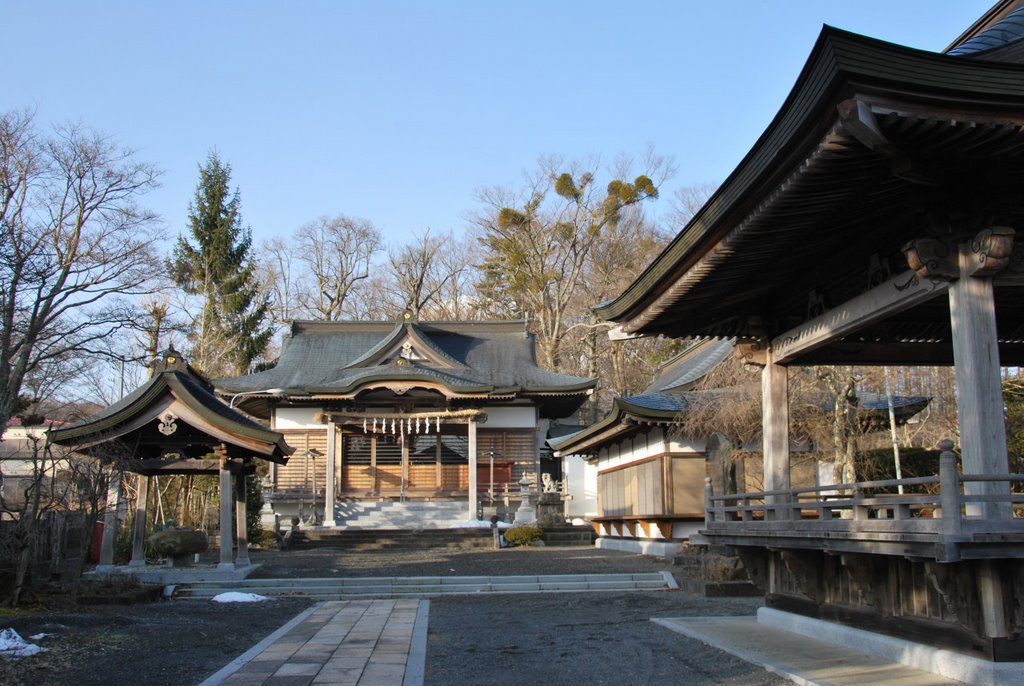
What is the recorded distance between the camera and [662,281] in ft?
31.7

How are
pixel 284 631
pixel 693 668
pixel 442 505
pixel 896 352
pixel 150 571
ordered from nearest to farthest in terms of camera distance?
pixel 693 668 → pixel 896 352 → pixel 284 631 → pixel 150 571 → pixel 442 505

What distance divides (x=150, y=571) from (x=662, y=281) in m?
12.4

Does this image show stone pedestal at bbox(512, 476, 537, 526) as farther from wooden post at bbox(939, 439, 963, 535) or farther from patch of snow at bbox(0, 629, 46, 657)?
wooden post at bbox(939, 439, 963, 535)

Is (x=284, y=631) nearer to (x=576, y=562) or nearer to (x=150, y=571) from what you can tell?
(x=150, y=571)

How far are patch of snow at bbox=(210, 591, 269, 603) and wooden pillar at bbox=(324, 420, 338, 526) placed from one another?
14708mm

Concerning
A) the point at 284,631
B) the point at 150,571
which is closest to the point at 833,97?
the point at 284,631

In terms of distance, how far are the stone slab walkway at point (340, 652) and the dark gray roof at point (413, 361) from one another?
60.6ft

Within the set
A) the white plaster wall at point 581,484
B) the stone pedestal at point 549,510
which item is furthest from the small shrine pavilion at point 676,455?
the white plaster wall at point 581,484

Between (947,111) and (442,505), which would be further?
(442,505)

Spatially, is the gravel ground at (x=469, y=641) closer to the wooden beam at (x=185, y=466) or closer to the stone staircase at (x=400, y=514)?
the wooden beam at (x=185, y=466)

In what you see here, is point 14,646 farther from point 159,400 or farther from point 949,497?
point 159,400

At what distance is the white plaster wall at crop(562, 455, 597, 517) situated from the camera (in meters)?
36.6

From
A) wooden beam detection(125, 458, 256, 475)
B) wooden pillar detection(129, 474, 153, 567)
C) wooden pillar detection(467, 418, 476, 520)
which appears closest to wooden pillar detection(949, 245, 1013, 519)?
wooden beam detection(125, 458, 256, 475)

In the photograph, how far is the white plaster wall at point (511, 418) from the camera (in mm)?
34281
